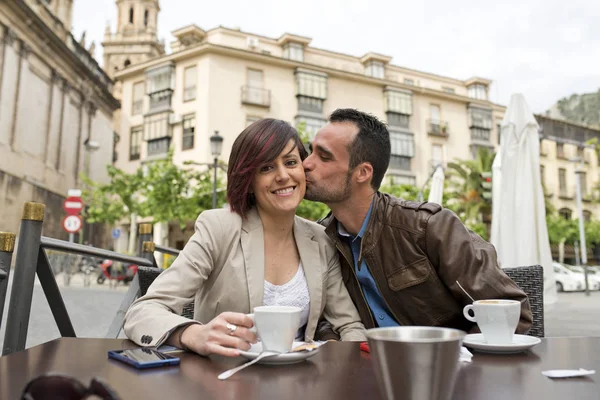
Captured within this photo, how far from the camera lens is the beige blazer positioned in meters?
1.78

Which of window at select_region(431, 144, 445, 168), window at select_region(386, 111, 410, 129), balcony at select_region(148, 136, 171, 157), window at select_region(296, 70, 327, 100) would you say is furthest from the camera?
window at select_region(431, 144, 445, 168)

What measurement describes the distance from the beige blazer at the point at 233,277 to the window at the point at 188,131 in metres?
26.8

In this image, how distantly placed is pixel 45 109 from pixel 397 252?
2501 cm

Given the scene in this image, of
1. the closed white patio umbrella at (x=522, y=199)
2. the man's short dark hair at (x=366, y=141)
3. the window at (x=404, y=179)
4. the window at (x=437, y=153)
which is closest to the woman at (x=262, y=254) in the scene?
the man's short dark hair at (x=366, y=141)

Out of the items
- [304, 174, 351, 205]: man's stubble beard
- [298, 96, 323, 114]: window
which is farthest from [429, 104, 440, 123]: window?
[304, 174, 351, 205]: man's stubble beard

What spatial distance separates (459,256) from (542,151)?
4182 cm

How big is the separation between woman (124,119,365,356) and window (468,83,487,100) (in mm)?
38567

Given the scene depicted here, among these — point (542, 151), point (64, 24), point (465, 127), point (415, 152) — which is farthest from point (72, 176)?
point (542, 151)

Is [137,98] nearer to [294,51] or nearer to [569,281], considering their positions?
[294,51]

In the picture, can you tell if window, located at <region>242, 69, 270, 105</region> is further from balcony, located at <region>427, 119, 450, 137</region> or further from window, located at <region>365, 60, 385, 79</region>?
balcony, located at <region>427, 119, 450, 137</region>

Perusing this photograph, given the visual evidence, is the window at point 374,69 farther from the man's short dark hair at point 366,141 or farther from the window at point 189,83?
the man's short dark hair at point 366,141

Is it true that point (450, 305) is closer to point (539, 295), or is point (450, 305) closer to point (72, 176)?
point (539, 295)

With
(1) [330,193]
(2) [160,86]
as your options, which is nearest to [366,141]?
(1) [330,193]

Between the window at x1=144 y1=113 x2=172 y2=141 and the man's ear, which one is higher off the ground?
the window at x1=144 y1=113 x2=172 y2=141
